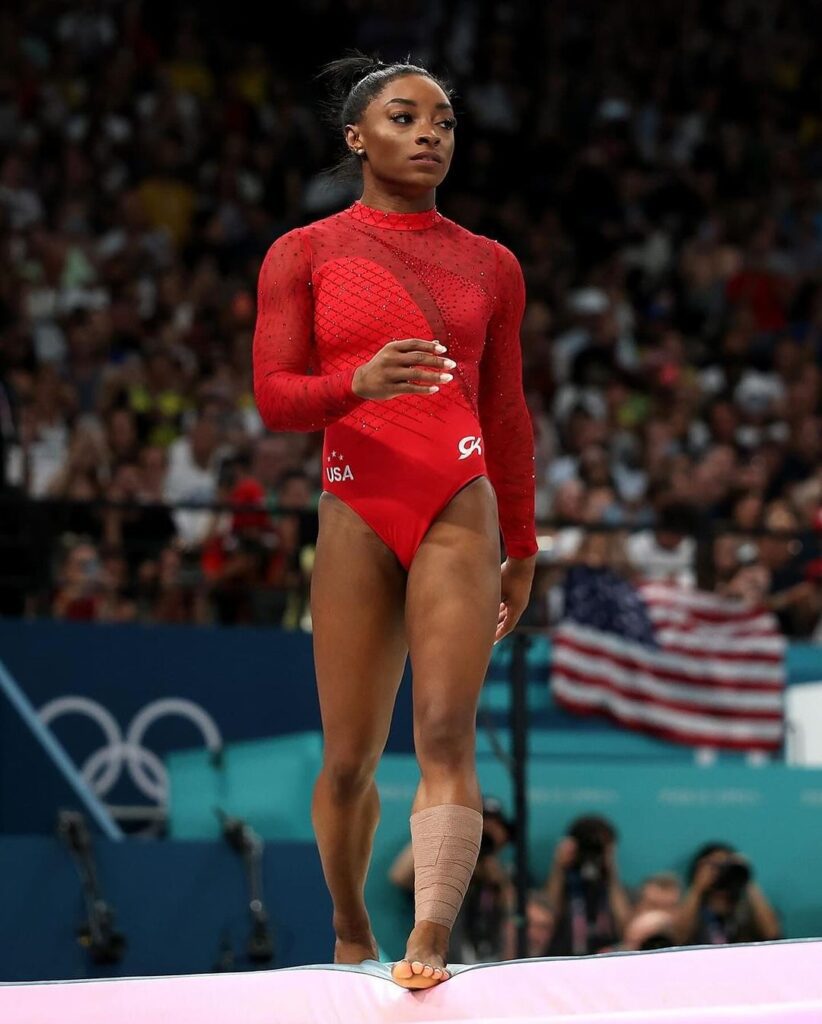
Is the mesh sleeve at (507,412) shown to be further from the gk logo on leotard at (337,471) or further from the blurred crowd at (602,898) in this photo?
the blurred crowd at (602,898)

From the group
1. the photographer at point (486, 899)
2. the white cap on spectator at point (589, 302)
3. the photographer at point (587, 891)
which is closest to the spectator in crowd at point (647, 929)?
the photographer at point (587, 891)

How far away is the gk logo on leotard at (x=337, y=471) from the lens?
3621 mm

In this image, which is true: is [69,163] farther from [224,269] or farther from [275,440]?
[275,440]

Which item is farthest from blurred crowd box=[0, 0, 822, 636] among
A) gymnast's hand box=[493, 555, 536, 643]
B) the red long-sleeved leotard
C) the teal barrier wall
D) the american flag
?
the red long-sleeved leotard

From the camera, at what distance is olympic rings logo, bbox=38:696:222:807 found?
7.67 meters

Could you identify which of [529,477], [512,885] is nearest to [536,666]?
[512,885]

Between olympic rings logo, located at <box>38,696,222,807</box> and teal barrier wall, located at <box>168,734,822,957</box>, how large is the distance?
0.68 m

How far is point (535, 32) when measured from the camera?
46.4 feet

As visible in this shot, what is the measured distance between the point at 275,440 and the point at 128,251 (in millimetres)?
2308

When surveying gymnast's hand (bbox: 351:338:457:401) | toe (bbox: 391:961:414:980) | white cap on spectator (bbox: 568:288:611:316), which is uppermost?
white cap on spectator (bbox: 568:288:611:316)

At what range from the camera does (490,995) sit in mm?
3135

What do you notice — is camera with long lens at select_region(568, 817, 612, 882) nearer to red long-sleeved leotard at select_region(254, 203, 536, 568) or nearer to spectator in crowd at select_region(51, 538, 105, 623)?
spectator in crowd at select_region(51, 538, 105, 623)

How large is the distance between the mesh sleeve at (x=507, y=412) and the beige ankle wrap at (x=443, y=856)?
0.70 metres

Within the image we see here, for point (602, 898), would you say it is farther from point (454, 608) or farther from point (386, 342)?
point (386, 342)
